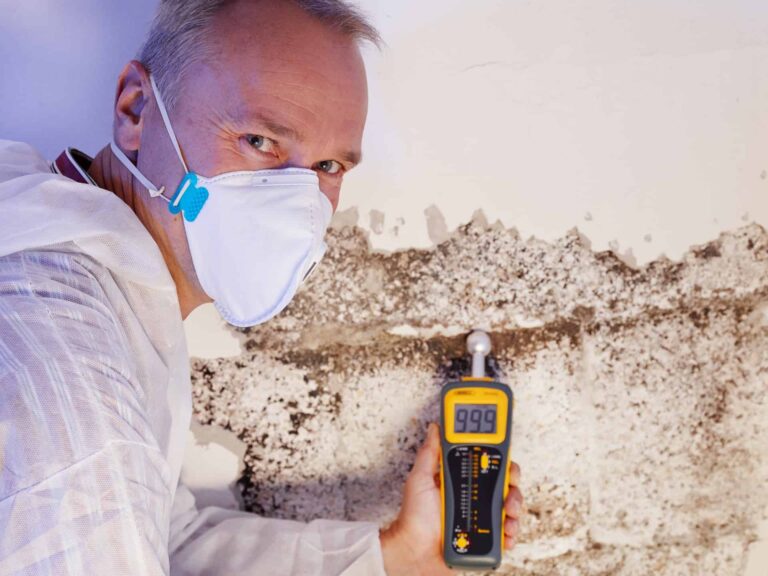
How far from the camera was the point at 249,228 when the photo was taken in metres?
0.90

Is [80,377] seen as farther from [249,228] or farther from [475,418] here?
[475,418]

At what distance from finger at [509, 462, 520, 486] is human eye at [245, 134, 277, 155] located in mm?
684

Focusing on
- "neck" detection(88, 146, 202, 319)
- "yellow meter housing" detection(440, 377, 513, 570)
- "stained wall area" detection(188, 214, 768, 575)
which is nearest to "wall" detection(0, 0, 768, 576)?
"stained wall area" detection(188, 214, 768, 575)

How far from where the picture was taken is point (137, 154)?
3.05 feet

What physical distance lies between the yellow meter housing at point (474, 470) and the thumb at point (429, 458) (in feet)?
0.10

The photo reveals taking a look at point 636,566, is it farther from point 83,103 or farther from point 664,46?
point 83,103

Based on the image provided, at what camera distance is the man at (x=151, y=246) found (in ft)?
2.38

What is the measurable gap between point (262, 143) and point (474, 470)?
2.13 feet

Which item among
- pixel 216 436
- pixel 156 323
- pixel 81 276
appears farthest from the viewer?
pixel 216 436

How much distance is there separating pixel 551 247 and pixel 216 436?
72 centimetres

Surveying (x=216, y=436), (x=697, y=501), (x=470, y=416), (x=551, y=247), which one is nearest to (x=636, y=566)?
(x=697, y=501)

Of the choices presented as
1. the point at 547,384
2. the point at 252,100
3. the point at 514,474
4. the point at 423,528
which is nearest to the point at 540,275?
the point at 547,384

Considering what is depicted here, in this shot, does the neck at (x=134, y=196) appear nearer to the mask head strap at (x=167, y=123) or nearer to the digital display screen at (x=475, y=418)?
the mask head strap at (x=167, y=123)

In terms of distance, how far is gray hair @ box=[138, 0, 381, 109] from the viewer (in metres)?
0.91
